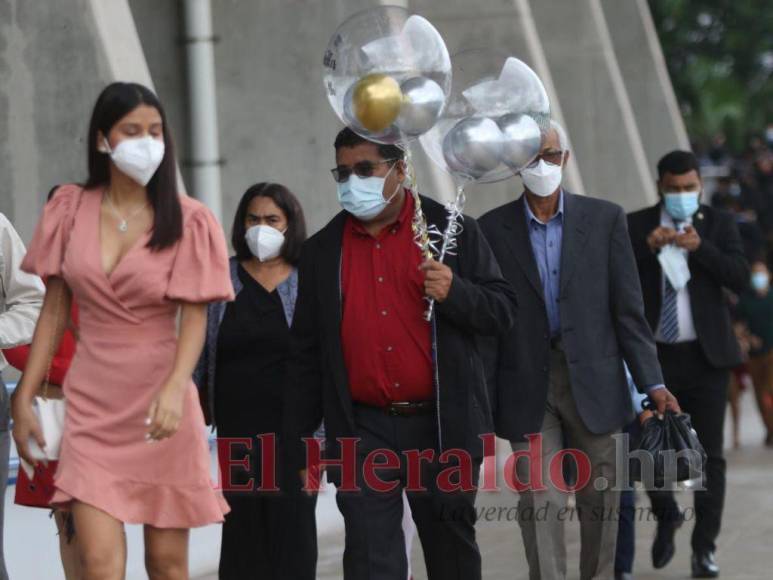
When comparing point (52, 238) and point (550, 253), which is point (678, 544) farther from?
point (52, 238)

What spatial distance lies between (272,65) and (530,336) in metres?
4.43

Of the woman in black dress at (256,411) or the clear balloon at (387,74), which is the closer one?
the clear balloon at (387,74)

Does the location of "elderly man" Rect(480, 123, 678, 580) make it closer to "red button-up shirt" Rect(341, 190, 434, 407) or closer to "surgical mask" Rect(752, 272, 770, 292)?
"red button-up shirt" Rect(341, 190, 434, 407)

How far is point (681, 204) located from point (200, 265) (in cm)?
419

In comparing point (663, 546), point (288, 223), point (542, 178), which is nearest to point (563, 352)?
point (542, 178)

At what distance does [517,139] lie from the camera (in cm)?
682

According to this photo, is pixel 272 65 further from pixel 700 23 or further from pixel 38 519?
pixel 700 23

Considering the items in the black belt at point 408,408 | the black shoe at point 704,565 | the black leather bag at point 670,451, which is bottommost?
the black shoe at point 704,565

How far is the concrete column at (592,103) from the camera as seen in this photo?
19.2m

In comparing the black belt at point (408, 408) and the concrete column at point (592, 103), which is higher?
the concrete column at point (592, 103)

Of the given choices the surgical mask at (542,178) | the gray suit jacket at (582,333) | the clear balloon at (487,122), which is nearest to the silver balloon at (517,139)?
the clear balloon at (487,122)

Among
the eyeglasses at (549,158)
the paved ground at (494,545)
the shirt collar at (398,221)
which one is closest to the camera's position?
the shirt collar at (398,221)

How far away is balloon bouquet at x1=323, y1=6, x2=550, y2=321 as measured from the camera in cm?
641

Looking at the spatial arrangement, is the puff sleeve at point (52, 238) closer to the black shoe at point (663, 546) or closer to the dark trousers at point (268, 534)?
the dark trousers at point (268, 534)
